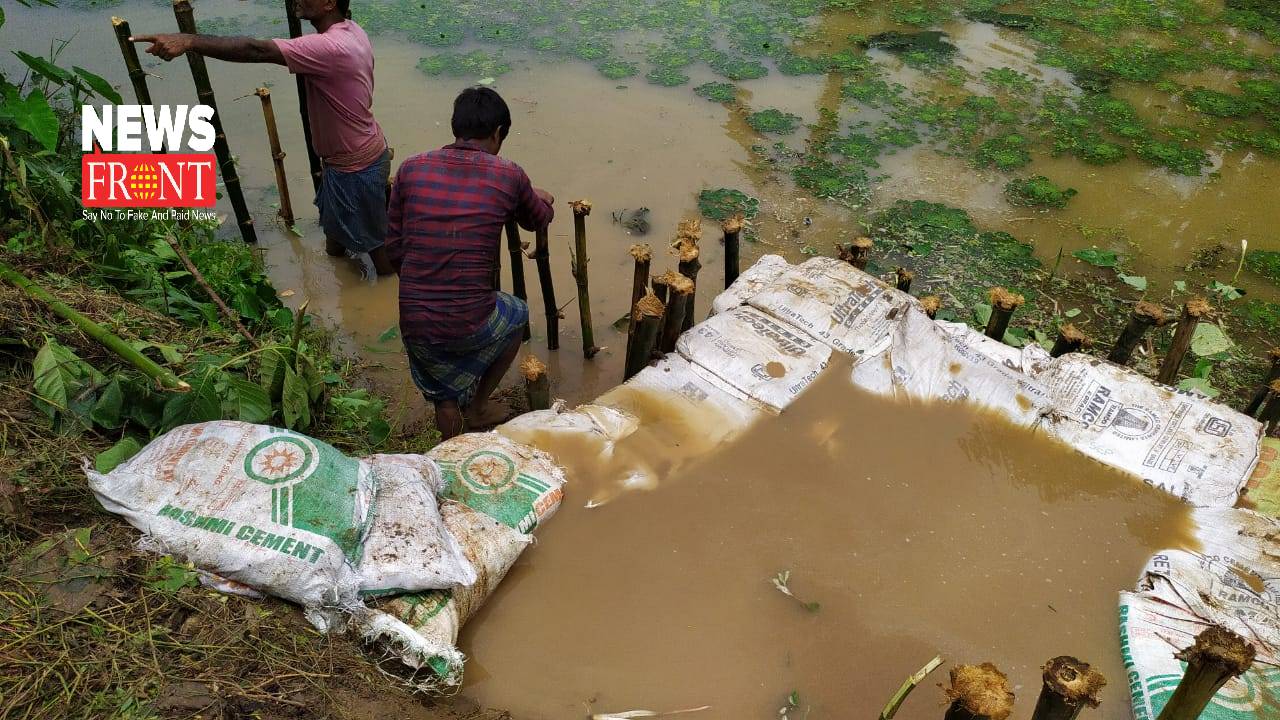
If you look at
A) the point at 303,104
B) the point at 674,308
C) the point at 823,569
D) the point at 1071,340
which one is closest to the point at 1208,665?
the point at 823,569

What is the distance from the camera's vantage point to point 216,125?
3871mm

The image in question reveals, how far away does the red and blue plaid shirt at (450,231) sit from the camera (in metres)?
2.74

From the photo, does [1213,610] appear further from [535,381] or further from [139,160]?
[139,160]

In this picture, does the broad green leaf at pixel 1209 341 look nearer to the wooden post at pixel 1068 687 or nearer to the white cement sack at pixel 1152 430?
the white cement sack at pixel 1152 430

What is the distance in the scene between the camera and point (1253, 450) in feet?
9.04

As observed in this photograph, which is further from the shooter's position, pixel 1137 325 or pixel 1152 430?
pixel 1137 325

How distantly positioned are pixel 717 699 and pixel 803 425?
1121 millimetres

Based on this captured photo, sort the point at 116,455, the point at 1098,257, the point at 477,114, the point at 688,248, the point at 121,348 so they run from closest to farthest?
the point at 116,455
the point at 121,348
the point at 477,114
the point at 688,248
the point at 1098,257

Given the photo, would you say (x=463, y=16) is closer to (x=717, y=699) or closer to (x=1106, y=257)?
(x=1106, y=257)

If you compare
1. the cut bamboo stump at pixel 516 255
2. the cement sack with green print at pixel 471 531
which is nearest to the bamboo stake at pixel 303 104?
the cut bamboo stump at pixel 516 255

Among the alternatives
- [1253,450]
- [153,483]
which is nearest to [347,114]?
[153,483]

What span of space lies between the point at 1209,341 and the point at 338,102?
4.38 m

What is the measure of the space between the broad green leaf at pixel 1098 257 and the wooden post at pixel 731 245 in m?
2.50

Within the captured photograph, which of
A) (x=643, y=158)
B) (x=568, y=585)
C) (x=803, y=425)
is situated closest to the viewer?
(x=568, y=585)
